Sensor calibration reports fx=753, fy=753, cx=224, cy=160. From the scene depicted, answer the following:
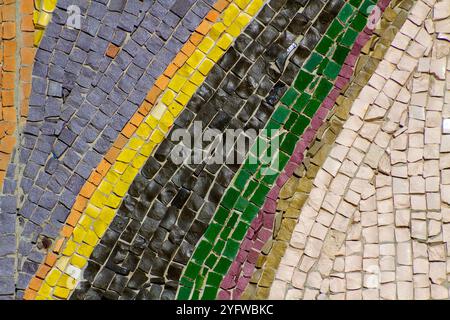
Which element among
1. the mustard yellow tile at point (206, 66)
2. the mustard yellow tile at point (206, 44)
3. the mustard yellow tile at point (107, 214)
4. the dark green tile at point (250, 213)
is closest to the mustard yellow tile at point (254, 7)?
the mustard yellow tile at point (206, 44)

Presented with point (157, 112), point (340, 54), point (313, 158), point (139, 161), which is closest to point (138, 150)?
point (139, 161)

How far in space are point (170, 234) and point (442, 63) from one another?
2.42 metres

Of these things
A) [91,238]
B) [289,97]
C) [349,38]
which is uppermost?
[349,38]

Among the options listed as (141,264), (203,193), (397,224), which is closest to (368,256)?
(397,224)

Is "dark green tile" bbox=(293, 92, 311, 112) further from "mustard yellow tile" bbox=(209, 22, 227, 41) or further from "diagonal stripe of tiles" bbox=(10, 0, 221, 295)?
"diagonal stripe of tiles" bbox=(10, 0, 221, 295)

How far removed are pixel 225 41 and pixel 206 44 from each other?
0.15 metres

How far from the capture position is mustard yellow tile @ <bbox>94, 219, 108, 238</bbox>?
18.2ft

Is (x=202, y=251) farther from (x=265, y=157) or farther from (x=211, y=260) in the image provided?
(x=265, y=157)

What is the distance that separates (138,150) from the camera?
18.4ft

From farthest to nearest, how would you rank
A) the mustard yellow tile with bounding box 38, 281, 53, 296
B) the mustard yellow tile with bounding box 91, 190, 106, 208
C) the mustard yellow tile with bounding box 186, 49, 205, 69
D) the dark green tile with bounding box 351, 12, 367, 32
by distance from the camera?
the dark green tile with bounding box 351, 12, 367, 32
the mustard yellow tile with bounding box 186, 49, 205, 69
the mustard yellow tile with bounding box 91, 190, 106, 208
the mustard yellow tile with bounding box 38, 281, 53, 296

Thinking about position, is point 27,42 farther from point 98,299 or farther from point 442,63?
point 442,63

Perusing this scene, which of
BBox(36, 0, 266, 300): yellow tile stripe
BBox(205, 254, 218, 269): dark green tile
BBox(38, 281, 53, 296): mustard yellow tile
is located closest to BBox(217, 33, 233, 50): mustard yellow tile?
BBox(36, 0, 266, 300): yellow tile stripe

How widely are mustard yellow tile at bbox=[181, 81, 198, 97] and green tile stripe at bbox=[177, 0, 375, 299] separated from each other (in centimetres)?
61


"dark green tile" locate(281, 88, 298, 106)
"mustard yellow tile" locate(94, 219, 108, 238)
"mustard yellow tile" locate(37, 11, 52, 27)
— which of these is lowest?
"mustard yellow tile" locate(94, 219, 108, 238)
